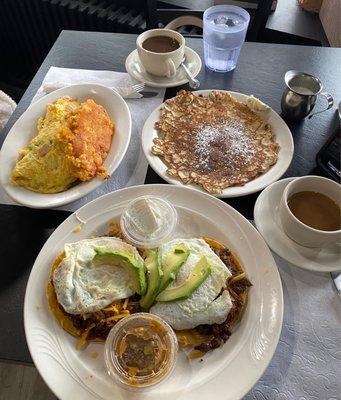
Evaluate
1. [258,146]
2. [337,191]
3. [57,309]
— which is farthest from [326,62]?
[57,309]

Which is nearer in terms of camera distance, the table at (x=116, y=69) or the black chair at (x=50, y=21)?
the table at (x=116, y=69)

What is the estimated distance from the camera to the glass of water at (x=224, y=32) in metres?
1.57

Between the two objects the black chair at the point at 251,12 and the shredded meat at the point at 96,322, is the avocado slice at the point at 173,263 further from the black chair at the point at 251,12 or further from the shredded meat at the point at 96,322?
the black chair at the point at 251,12

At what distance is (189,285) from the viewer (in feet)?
3.11

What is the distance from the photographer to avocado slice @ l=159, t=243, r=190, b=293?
38.0 inches

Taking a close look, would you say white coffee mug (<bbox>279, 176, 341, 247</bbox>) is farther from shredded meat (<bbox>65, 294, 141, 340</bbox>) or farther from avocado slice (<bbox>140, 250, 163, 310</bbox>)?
shredded meat (<bbox>65, 294, 141, 340</bbox>)

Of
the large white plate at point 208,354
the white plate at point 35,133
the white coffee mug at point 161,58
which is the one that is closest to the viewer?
the large white plate at point 208,354

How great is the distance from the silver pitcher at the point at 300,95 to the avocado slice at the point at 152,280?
846 mm

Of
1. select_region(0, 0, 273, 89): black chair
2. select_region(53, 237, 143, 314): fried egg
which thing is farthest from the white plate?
select_region(0, 0, 273, 89): black chair

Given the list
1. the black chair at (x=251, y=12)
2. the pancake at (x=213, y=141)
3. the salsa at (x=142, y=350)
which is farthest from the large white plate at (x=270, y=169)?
the black chair at (x=251, y=12)

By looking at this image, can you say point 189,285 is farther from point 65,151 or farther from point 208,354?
point 65,151

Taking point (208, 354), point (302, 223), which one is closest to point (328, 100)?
point (302, 223)

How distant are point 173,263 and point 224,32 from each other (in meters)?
1.07

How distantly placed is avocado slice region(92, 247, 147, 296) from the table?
0.28 metres
